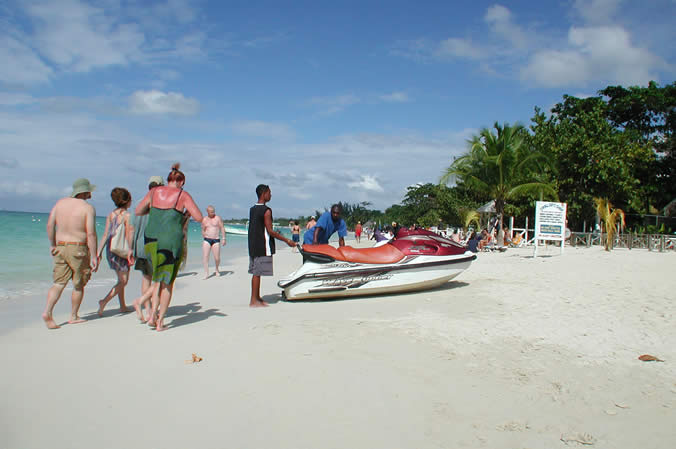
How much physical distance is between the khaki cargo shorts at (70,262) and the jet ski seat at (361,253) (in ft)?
9.66

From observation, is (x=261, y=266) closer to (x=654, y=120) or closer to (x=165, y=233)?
(x=165, y=233)

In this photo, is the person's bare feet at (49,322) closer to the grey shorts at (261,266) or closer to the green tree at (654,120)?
the grey shorts at (261,266)

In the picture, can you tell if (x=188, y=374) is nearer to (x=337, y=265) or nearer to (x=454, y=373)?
(x=454, y=373)

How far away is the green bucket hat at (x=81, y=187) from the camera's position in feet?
16.6

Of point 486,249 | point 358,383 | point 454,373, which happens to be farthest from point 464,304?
point 486,249

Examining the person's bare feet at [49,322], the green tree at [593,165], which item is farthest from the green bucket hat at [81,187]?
the green tree at [593,165]

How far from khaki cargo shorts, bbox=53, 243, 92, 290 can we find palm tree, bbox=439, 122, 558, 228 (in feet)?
61.6

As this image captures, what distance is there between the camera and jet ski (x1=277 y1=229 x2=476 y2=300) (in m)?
6.84

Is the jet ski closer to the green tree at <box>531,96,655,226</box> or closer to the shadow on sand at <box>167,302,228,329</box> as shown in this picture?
the shadow on sand at <box>167,302,228,329</box>

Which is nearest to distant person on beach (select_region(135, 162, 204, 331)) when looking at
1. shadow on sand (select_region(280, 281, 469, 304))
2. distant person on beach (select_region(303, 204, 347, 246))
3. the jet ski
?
the jet ski

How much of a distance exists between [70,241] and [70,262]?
0.73 ft

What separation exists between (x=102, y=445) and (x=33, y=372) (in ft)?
5.12

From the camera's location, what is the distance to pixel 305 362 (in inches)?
151

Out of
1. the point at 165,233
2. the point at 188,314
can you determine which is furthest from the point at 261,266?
the point at 165,233
